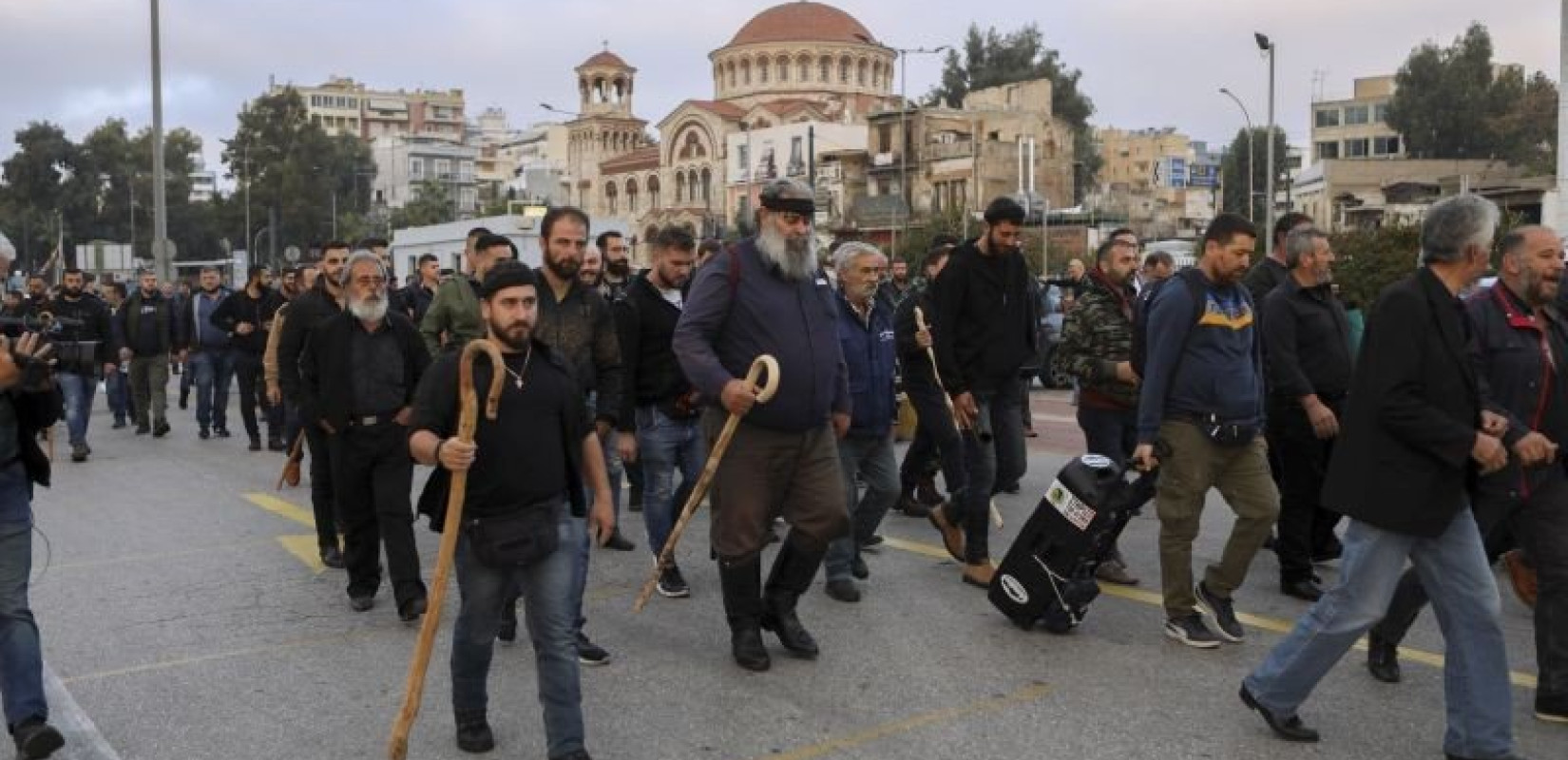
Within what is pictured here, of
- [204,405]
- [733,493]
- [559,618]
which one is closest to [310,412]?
[733,493]

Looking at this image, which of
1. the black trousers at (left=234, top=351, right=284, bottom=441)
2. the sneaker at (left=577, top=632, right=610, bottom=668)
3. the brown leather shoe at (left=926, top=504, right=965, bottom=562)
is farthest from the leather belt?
the black trousers at (left=234, top=351, right=284, bottom=441)

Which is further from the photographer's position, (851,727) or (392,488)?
(392,488)

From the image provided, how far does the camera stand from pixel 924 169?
68812 millimetres

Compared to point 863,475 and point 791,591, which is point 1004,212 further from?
point 791,591

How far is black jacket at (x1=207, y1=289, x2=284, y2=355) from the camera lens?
539 inches

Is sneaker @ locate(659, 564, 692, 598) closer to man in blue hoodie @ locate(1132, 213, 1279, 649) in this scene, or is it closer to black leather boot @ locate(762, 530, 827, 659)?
black leather boot @ locate(762, 530, 827, 659)

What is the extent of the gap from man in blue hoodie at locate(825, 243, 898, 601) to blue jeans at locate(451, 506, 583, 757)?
2.36 m

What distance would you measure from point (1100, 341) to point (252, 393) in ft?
31.3

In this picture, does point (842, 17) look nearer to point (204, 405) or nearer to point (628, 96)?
point (628, 96)

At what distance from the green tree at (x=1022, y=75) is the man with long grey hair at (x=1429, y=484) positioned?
278 ft

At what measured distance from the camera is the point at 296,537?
8.70m

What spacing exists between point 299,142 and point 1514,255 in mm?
100881

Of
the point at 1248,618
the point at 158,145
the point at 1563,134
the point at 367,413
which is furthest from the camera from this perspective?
the point at 1563,134

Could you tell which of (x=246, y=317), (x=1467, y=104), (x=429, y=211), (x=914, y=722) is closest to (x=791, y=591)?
(x=914, y=722)
